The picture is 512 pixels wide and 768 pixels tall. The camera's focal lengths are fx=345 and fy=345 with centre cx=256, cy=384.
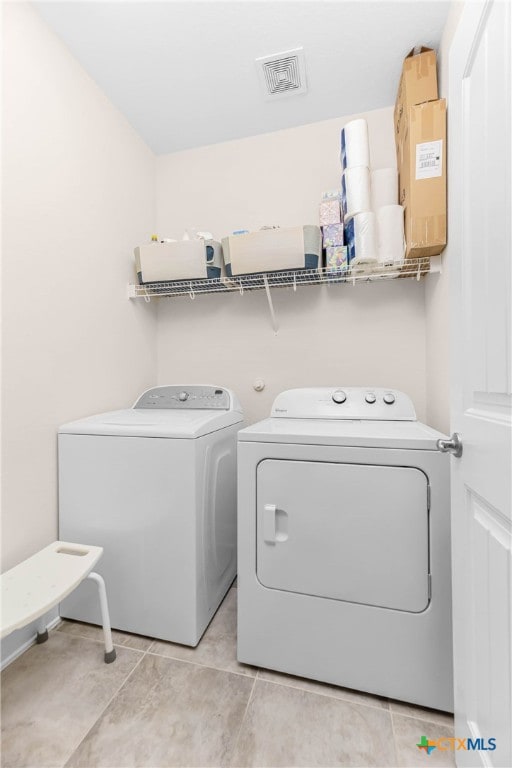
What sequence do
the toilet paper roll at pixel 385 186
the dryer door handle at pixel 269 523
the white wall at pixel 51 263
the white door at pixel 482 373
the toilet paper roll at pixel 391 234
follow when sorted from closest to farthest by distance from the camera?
the white door at pixel 482 373, the dryer door handle at pixel 269 523, the white wall at pixel 51 263, the toilet paper roll at pixel 391 234, the toilet paper roll at pixel 385 186

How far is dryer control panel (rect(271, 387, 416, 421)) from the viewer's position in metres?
1.67

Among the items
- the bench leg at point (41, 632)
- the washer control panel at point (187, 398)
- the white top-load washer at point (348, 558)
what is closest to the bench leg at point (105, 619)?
the bench leg at point (41, 632)

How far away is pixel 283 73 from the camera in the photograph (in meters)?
1.75

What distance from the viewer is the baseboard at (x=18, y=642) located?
1303 mm

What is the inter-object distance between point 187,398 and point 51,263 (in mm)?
928

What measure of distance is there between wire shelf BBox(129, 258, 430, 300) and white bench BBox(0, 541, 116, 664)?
139 centimetres

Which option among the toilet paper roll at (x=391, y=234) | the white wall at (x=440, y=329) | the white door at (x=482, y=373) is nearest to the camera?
the white door at (x=482, y=373)

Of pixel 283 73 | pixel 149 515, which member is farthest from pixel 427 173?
pixel 149 515

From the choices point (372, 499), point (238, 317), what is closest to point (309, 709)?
point (372, 499)

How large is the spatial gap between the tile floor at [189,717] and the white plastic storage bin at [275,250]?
5.75 feet

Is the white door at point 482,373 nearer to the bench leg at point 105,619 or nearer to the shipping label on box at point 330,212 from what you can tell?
the shipping label on box at point 330,212

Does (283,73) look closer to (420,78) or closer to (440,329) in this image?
(420,78)

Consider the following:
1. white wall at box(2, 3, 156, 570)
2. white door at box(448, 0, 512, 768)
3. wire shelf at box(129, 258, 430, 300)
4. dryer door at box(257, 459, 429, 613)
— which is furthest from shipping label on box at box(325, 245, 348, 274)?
white wall at box(2, 3, 156, 570)

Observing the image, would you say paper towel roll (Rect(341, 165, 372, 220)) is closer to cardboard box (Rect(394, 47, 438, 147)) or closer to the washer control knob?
cardboard box (Rect(394, 47, 438, 147))
